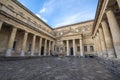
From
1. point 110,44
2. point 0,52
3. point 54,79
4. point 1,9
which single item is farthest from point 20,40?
point 110,44

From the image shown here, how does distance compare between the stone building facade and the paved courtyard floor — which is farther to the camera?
the stone building facade

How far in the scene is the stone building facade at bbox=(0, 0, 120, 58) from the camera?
6.83 meters

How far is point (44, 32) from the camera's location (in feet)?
65.4

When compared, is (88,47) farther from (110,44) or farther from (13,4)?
(13,4)

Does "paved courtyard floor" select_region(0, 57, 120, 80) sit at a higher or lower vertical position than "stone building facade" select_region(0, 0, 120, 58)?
lower

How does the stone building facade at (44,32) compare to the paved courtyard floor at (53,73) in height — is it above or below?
above

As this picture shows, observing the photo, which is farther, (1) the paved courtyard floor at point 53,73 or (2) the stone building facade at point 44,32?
(2) the stone building facade at point 44,32

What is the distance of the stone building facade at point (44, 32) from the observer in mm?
6828

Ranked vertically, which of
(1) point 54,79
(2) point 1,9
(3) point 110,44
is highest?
(2) point 1,9

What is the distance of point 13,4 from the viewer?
15.0m

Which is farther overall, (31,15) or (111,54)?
(31,15)

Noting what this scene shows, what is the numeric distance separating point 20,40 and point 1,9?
24.5 ft

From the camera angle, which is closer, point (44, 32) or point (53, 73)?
point (53, 73)

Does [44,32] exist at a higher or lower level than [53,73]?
higher
